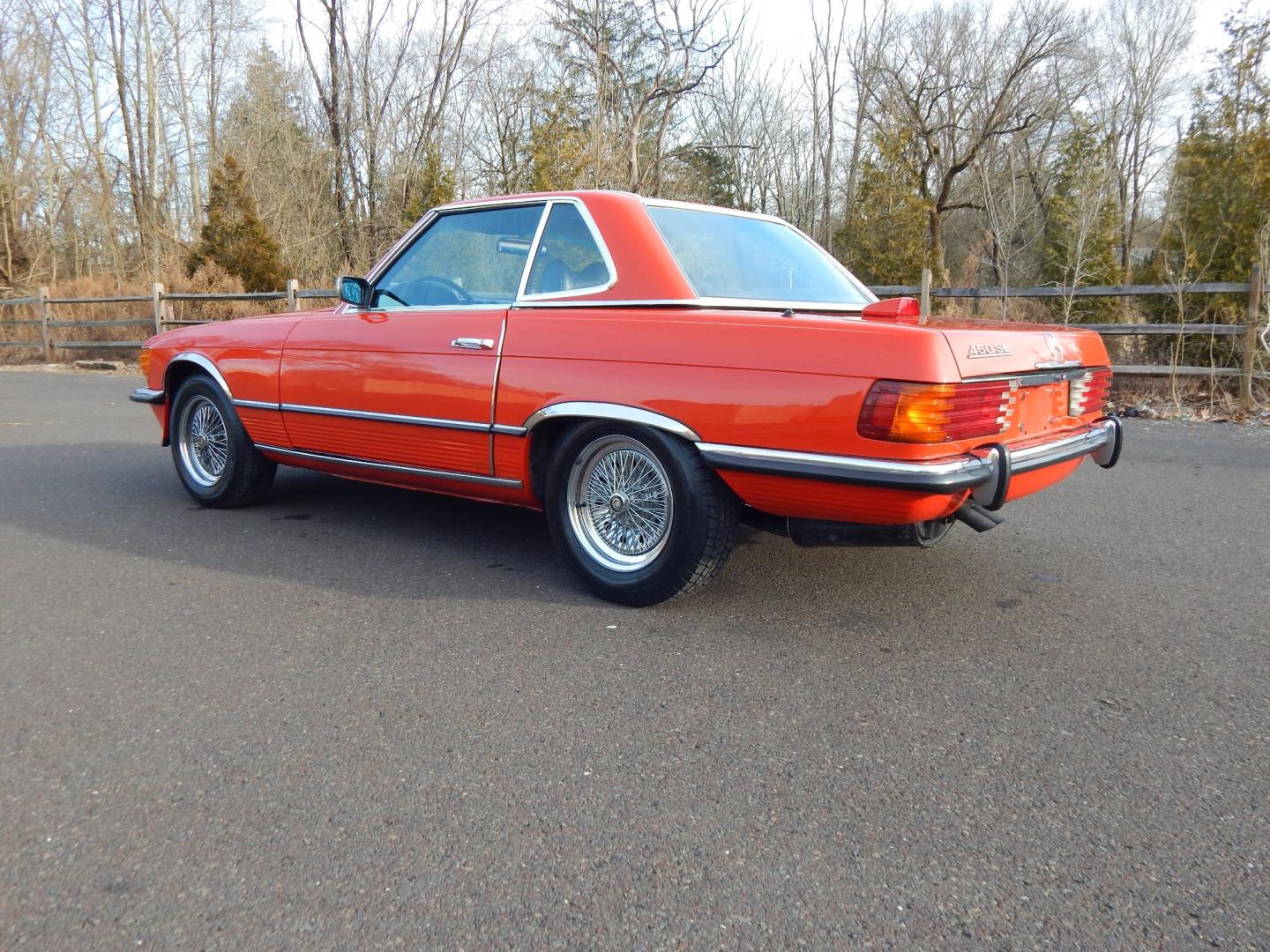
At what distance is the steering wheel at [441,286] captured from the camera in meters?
4.07

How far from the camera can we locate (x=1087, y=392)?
3748 millimetres

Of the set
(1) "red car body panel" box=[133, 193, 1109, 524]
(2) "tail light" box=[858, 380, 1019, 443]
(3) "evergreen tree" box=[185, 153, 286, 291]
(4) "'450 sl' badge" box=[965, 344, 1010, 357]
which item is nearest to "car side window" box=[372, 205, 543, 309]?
(1) "red car body panel" box=[133, 193, 1109, 524]

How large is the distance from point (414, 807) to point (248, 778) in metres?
0.45

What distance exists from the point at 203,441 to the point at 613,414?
2945 millimetres

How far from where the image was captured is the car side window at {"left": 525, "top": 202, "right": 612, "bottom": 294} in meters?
3.64

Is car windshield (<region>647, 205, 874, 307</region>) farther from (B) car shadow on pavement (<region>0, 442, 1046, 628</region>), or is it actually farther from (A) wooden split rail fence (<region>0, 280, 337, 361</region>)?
(A) wooden split rail fence (<region>0, 280, 337, 361</region>)

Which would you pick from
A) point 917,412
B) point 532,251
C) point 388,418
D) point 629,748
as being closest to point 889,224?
point 532,251

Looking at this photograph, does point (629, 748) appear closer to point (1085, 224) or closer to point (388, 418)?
point (388, 418)

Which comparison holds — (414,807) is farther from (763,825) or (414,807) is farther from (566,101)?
(566,101)

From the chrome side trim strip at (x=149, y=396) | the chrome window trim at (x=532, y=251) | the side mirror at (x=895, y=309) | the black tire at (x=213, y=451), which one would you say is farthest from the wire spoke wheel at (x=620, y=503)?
the chrome side trim strip at (x=149, y=396)

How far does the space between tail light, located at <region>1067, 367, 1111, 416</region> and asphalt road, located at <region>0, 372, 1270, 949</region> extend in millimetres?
697

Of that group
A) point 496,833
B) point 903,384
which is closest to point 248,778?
point 496,833

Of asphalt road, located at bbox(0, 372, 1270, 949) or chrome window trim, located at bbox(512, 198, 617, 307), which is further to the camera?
chrome window trim, located at bbox(512, 198, 617, 307)

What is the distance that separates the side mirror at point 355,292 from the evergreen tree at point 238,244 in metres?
17.3
